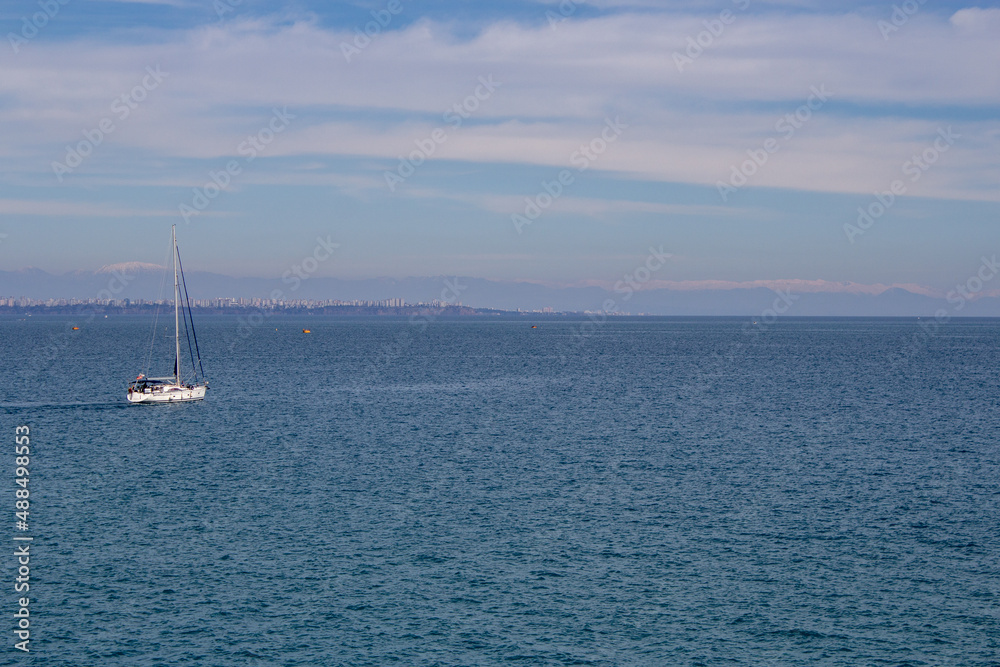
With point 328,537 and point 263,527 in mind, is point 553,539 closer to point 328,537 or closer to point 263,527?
point 328,537

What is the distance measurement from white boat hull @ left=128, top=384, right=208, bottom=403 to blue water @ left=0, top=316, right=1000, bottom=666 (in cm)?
788

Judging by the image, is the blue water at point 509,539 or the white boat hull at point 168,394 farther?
the white boat hull at point 168,394

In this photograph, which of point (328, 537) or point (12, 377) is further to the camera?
point (12, 377)

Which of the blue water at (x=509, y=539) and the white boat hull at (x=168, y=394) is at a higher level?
the white boat hull at (x=168, y=394)

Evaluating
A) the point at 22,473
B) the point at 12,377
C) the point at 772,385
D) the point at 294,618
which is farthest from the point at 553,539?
the point at 12,377

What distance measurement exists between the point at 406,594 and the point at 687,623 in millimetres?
12746

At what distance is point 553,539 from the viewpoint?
4953cm

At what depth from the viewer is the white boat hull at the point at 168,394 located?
10769 cm

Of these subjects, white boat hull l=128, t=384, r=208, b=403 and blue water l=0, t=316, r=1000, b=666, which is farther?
white boat hull l=128, t=384, r=208, b=403

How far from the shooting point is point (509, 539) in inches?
1944

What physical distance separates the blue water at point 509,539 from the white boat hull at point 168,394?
7876mm

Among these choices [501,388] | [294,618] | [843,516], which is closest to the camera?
[294,618]

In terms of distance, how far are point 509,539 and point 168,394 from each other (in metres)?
72.9

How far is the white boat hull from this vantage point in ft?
353
